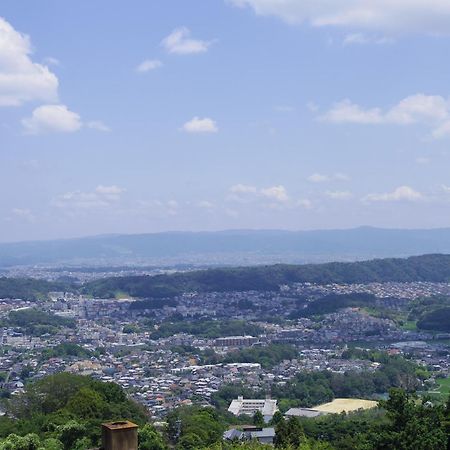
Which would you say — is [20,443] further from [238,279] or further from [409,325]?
[238,279]

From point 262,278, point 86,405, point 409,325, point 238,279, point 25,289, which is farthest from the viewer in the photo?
point 262,278

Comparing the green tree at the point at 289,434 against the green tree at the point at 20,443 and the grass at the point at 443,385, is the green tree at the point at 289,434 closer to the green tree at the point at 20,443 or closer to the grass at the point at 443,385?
the green tree at the point at 20,443

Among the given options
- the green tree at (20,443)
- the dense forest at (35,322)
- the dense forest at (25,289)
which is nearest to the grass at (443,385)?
the green tree at (20,443)

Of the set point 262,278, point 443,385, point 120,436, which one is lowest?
point 443,385

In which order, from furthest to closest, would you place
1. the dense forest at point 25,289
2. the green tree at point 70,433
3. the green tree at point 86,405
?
1. the dense forest at point 25,289
2. the green tree at point 86,405
3. the green tree at point 70,433

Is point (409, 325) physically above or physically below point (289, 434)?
below

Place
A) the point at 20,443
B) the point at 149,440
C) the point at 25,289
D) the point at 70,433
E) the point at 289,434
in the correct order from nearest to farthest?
the point at 20,443, the point at 70,433, the point at 149,440, the point at 289,434, the point at 25,289

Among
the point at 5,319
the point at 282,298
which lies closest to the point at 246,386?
the point at 5,319

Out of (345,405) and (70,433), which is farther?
(345,405)

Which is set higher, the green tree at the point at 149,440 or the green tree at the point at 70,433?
the green tree at the point at 70,433

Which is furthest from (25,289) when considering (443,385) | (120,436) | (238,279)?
(120,436)
